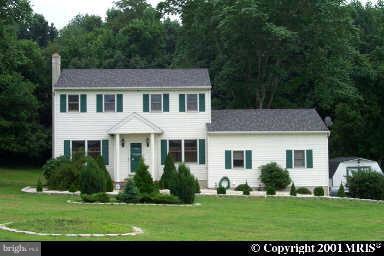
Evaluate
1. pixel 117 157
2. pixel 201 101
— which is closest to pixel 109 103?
pixel 117 157

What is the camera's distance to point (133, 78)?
41844mm

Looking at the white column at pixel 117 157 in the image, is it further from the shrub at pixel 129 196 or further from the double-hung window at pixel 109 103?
the shrub at pixel 129 196

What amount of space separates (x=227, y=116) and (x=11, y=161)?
24.8 m

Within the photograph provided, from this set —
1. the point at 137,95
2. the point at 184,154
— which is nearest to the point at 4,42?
the point at 137,95

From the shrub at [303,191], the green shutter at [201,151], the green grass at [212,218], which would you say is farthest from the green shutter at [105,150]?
the shrub at [303,191]

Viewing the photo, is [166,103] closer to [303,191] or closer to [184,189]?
[303,191]

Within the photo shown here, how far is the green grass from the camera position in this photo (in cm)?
1838

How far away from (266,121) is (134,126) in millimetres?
7362

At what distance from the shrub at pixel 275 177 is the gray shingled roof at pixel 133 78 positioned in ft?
18.6

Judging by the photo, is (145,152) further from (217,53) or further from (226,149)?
(217,53)

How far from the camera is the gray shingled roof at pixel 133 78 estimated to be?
40.9 meters

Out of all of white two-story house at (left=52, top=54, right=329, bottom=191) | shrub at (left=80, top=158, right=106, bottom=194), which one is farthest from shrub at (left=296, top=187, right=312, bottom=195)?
shrub at (left=80, top=158, right=106, bottom=194)

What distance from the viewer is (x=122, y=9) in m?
89.5

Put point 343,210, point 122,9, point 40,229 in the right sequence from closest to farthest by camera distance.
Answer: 1. point 40,229
2. point 343,210
3. point 122,9
